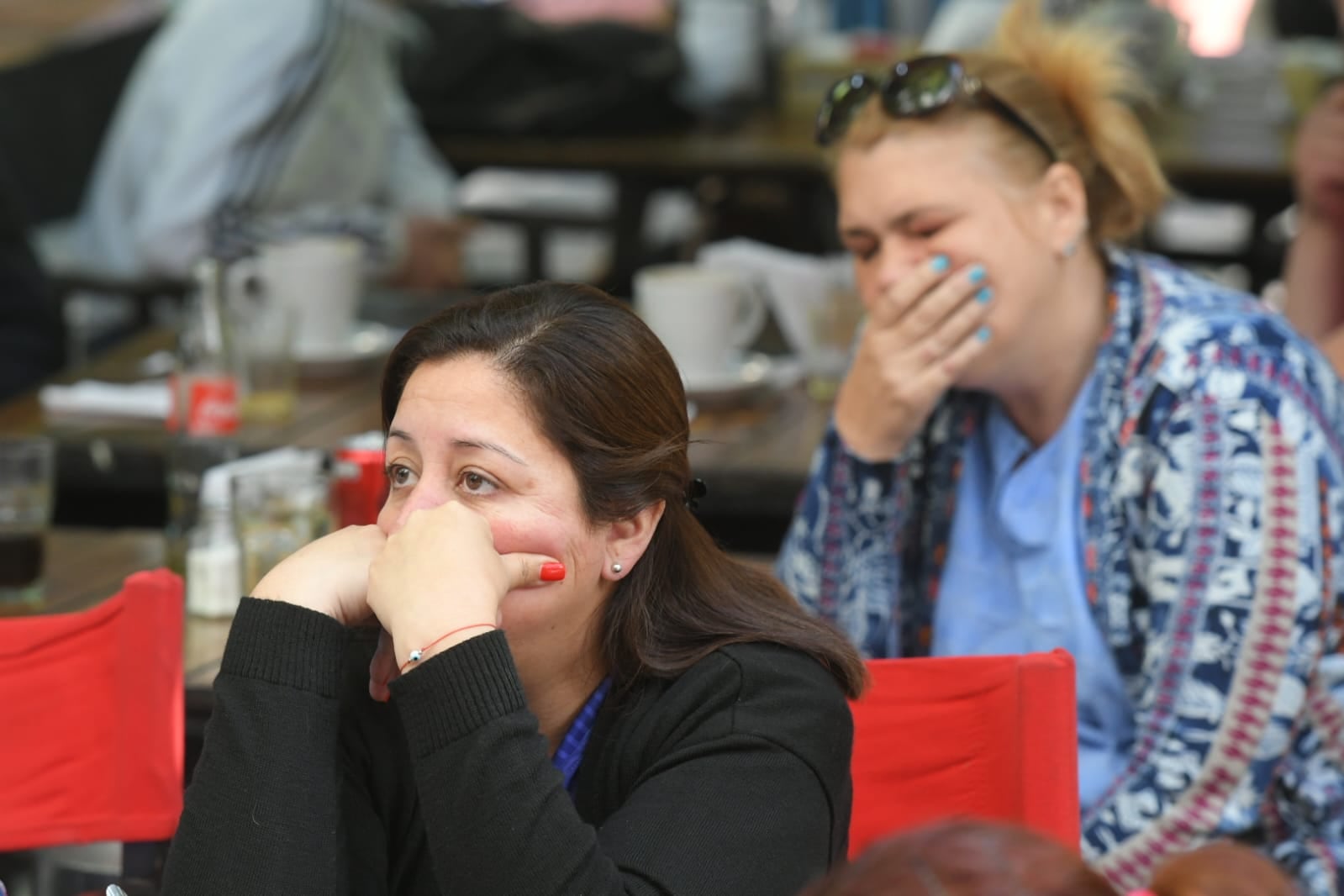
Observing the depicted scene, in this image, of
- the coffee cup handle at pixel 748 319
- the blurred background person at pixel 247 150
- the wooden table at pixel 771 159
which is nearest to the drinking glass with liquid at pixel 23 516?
the coffee cup handle at pixel 748 319

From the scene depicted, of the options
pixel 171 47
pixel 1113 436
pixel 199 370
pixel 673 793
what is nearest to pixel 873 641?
pixel 1113 436

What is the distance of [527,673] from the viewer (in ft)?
4.49

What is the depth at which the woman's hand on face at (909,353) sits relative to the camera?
6.33 feet

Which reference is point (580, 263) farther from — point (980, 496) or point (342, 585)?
point (342, 585)

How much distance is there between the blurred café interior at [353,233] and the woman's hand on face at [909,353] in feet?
0.81

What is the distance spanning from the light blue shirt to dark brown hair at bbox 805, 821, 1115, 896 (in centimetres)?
114

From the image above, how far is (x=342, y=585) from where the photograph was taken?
1.30 m

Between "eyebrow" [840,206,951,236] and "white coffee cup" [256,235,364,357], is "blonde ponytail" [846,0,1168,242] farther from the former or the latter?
"white coffee cup" [256,235,364,357]

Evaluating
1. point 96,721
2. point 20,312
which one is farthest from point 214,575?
point 20,312

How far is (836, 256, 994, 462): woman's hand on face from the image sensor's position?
193 cm

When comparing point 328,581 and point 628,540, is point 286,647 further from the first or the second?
point 628,540

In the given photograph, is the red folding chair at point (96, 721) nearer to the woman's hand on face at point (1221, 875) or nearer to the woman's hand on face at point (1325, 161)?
the woman's hand on face at point (1221, 875)

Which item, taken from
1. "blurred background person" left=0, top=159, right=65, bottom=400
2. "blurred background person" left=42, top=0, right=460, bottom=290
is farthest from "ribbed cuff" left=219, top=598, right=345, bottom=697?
"blurred background person" left=42, top=0, right=460, bottom=290

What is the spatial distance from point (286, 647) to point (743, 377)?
154cm
